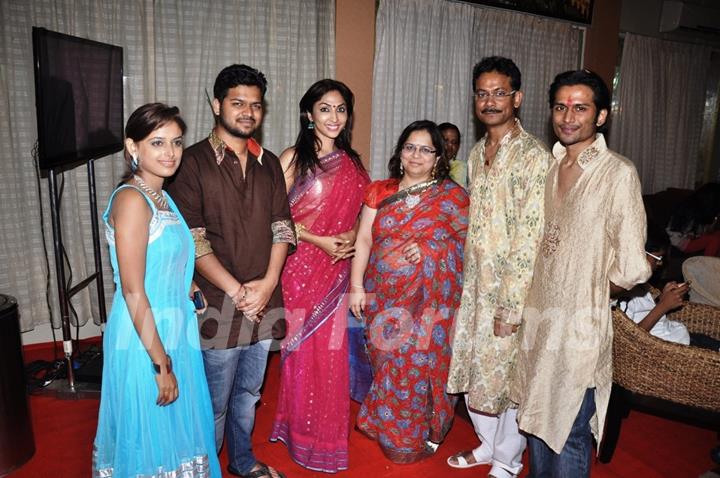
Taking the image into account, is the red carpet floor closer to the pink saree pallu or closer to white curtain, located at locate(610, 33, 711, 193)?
the pink saree pallu

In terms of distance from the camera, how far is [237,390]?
210 cm

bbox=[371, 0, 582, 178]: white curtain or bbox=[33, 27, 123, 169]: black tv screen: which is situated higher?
bbox=[371, 0, 582, 178]: white curtain

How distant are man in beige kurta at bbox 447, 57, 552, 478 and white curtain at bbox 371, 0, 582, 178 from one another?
7.55 ft

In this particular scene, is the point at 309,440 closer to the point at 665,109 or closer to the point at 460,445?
the point at 460,445

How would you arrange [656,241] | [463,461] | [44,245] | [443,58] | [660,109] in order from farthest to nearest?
[660,109] → [443,58] → [44,245] → [656,241] → [463,461]

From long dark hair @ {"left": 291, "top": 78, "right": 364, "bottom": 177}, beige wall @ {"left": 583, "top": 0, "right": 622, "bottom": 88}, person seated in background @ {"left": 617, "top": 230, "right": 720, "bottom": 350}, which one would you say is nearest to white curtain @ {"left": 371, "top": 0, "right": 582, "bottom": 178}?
beige wall @ {"left": 583, "top": 0, "right": 622, "bottom": 88}

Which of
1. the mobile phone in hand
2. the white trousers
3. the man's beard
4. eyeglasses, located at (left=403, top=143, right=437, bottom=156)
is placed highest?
the man's beard

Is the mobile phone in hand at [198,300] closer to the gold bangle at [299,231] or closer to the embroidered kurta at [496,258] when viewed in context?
the gold bangle at [299,231]

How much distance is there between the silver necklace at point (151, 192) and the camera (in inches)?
62.5

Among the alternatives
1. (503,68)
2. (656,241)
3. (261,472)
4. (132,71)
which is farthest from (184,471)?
(132,71)

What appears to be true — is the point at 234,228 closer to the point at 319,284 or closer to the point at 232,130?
the point at 232,130

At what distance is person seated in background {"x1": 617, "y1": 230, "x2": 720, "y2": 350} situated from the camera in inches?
89.8

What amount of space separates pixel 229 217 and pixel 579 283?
1.23 m

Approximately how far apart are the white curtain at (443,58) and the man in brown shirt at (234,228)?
257 cm
